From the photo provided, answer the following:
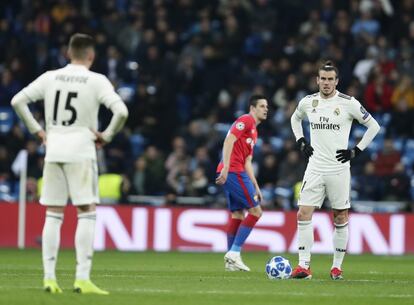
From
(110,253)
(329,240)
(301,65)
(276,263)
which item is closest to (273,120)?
(301,65)

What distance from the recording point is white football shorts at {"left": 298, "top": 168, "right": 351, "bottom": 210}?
13.9m

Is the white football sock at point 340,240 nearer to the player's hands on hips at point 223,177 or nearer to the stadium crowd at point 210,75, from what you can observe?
the player's hands on hips at point 223,177

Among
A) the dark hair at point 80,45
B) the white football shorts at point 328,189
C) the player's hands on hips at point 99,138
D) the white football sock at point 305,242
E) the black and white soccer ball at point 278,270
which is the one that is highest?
the dark hair at point 80,45

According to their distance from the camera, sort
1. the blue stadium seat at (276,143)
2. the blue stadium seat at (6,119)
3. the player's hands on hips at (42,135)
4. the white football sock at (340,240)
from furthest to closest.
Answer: the blue stadium seat at (6,119)
the blue stadium seat at (276,143)
the white football sock at (340,240)
the player's hands on hips at (42,135)

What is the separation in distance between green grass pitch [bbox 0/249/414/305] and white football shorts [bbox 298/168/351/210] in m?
0.93

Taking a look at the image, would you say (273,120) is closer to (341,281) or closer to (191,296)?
(341,281)

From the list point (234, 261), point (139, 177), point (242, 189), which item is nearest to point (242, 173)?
point (242, 189)

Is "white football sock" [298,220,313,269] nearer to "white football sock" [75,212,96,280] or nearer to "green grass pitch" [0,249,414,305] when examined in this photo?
"green grass pitch" [0,249,414,305]

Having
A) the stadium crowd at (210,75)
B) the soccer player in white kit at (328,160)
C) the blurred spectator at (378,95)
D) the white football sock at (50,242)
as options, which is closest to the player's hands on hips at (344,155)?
the soccer player in white kit at (328,160)

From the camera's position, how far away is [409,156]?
24906 mm

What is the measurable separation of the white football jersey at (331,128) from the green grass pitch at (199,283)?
4.57ft

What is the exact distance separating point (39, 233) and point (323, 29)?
28.5 feet

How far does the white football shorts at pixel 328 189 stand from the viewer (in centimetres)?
1394

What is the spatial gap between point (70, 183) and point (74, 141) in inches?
15.6
